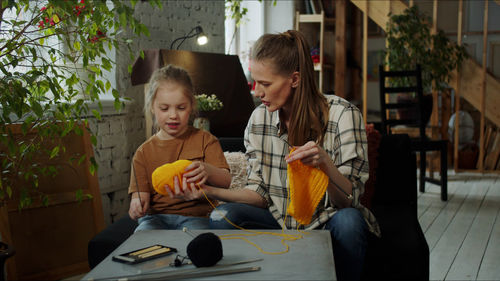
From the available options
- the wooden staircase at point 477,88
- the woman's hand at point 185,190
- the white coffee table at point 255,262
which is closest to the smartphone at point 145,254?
the white coffee table at point 255,262

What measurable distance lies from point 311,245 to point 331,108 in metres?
0.60

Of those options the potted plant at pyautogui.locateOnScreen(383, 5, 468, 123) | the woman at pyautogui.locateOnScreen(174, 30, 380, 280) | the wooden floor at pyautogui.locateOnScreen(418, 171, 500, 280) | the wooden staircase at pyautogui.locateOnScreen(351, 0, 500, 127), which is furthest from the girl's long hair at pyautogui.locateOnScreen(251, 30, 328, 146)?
the wooden staircase at pyautogui.locateOnScreen(351, 0, 500, 127)

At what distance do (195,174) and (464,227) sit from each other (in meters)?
2.58

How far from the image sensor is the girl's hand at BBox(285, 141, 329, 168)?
1.49 metres

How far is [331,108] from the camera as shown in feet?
5.93

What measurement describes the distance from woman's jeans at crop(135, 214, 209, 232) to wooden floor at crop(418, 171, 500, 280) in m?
1.45

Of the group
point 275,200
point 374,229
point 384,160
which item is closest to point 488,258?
point 384,160

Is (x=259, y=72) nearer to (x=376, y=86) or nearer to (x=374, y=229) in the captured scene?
(x=374, y=229)

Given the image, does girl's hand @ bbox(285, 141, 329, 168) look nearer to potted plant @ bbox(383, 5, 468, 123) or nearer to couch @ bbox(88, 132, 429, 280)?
couch @ bbox(88, 132, 429, 280)

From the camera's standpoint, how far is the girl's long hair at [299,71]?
5.75 feet

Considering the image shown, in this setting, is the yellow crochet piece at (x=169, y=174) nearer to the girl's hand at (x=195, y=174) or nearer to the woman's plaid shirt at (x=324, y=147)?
the girl's hand at (x=195, y=174)

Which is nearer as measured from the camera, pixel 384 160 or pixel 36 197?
pixel 384 160

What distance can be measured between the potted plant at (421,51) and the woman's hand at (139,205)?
4.11m

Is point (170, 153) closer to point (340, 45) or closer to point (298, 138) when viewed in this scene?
point (298, 138)
